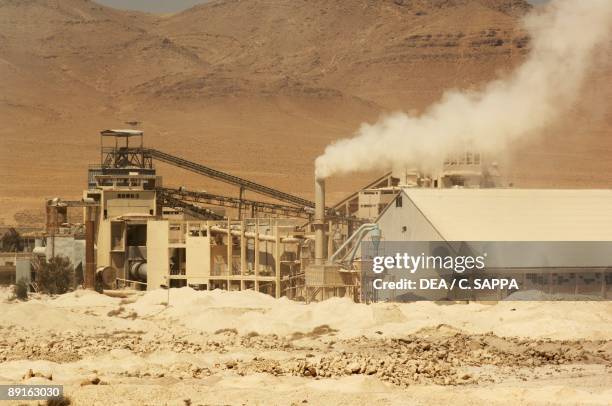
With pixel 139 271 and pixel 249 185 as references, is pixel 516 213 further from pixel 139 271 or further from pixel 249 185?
pixel 249 185

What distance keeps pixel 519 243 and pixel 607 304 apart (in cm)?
569

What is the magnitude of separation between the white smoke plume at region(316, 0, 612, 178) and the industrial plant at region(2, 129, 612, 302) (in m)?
2.25

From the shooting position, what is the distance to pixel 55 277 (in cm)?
6794

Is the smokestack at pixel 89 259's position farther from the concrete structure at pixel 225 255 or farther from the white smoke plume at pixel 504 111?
the white smoke plume at pixel 504 111

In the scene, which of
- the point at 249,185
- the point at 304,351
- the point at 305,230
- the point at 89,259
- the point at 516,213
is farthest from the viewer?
the point at 249,185

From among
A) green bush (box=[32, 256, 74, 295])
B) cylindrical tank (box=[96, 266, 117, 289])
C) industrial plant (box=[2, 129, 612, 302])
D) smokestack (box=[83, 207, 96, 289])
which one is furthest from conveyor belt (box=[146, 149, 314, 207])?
smokestack (box=[83, 207, 96, 289])

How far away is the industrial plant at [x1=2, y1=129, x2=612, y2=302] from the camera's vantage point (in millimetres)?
56906

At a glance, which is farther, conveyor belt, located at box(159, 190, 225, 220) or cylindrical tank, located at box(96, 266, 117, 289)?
conveyor belt, located at box(159, 190, 225, 220)

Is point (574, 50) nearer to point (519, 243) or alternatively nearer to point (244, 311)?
point (519, 243)

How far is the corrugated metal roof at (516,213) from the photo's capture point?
5647 cm

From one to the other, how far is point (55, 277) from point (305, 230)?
13.2 meters

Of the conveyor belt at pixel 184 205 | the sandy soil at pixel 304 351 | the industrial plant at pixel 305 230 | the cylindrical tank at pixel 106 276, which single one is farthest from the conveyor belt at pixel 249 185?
the sandy soil at pixel 304 351

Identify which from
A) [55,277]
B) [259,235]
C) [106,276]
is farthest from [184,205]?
[259,235]

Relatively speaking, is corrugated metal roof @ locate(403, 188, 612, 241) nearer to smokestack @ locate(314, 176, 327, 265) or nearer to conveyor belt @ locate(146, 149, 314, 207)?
smokestack @ locate(314, 176, 327, 265)
